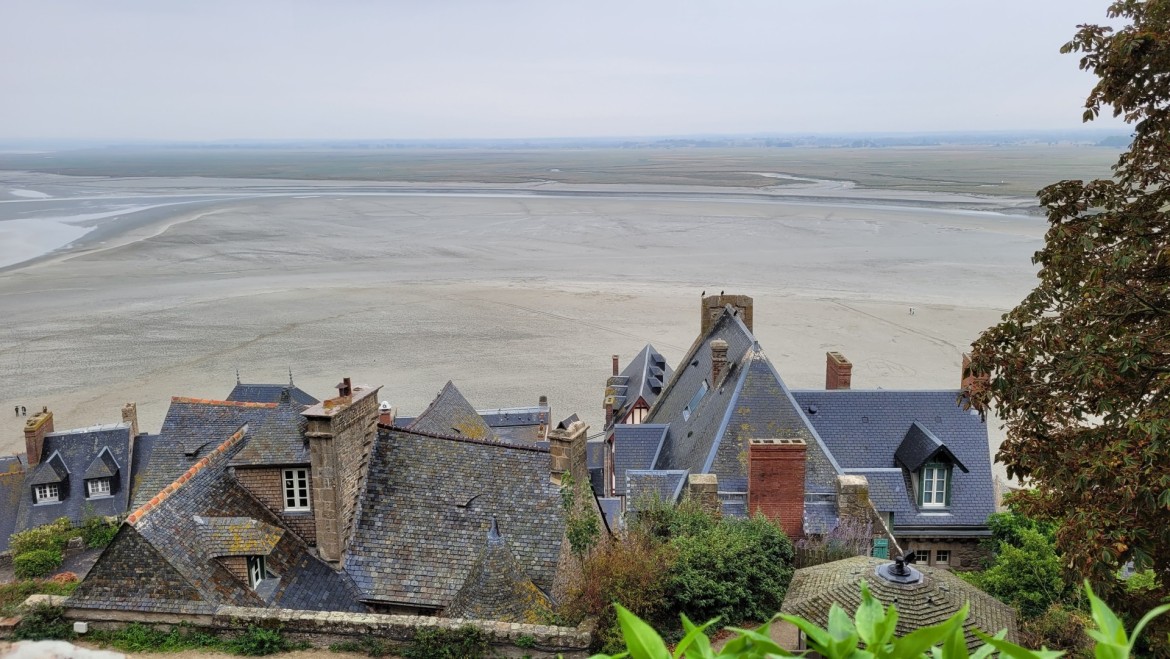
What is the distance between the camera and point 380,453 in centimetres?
1647

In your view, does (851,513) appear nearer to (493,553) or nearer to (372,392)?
(493,553)

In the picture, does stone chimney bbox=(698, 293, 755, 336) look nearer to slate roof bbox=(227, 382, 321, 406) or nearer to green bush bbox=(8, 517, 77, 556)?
slate roof bbox=(227, 382, 321, 406)

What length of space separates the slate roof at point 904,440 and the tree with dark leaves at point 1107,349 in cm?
994

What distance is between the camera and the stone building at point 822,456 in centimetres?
1827

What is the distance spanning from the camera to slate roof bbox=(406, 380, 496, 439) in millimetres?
25766

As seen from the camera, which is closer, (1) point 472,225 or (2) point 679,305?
(2) point 679,305

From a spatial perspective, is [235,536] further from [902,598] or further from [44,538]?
[44,538]

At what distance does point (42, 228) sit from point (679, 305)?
88.2m

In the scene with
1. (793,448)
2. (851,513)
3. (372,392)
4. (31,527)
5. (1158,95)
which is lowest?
(31,527)

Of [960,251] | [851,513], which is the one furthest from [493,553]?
[960,251]

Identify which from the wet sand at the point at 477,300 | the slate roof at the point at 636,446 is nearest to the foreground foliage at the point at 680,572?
the slate roof at the point at 636,446

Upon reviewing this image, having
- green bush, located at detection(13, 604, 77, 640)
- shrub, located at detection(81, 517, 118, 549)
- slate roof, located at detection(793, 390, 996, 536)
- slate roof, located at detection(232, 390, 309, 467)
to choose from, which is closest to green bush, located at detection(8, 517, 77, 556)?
shrub, located at detection(81, 517, 118, 549)

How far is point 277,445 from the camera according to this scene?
15453 millimetres

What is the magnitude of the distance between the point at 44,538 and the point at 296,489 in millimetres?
15600
